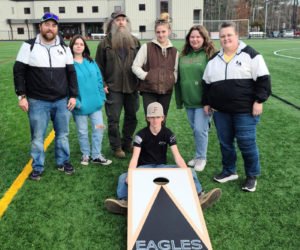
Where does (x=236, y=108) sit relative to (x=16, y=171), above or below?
above

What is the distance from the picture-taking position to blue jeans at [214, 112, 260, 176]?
10.8 ft

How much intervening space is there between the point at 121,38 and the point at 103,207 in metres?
2.16

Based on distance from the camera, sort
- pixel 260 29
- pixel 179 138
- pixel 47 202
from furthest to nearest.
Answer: pixel 260 29, pixel 179 138, pixel 47 202

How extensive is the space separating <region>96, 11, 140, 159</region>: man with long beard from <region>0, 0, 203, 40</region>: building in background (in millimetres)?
43009

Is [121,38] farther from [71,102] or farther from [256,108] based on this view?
[256,108]

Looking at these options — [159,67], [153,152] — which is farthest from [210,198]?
[159,67]

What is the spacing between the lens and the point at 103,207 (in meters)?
3.26

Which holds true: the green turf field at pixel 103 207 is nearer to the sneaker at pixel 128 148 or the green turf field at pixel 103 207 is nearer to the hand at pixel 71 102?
the sneaker at pixel 128 148

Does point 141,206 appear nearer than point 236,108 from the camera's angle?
Yes

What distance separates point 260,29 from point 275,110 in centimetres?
5802

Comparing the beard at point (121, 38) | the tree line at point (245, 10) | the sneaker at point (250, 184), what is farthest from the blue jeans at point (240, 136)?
the tree line at point (245, 10)

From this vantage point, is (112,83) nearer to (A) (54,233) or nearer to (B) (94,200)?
(B) (94,200)

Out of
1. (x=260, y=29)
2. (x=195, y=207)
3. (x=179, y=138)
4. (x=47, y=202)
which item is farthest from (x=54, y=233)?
(x=260, y=29)

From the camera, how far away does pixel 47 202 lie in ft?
10.9
